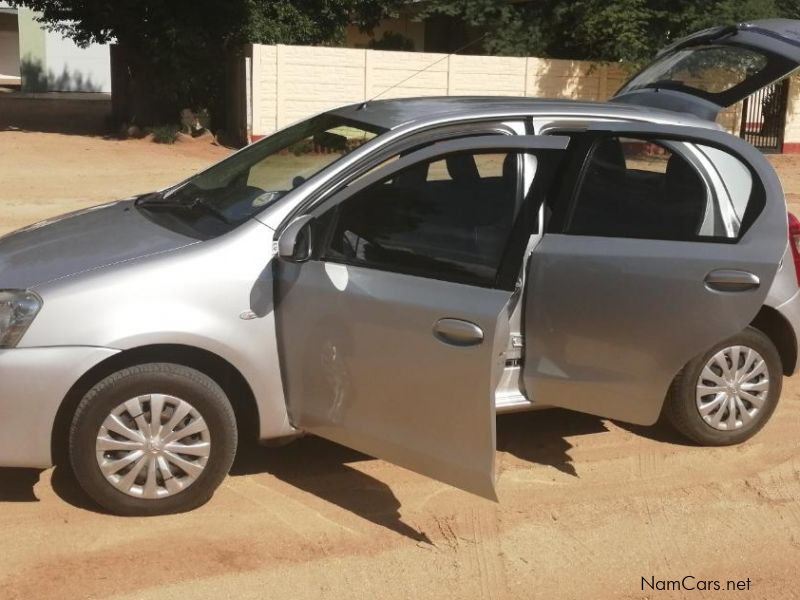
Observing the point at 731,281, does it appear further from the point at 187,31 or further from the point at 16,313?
the point at 187,31

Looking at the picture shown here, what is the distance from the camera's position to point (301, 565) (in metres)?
4.18

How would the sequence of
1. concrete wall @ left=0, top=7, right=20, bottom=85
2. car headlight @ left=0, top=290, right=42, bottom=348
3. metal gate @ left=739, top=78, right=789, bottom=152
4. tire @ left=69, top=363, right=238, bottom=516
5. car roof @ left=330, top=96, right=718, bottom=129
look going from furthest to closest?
1. concrete wall @ left=0, top=7, right=20, bottom=85
2. metal gate @ left=739, top=78, right=789, bottom=152
3. car roof @ left=330, top=96, right=718, bottom=129
4. tire @ left=69, top=363, right=238, bottom=516
5. car headlight @ left=0, top=290, right=42, bottom=348

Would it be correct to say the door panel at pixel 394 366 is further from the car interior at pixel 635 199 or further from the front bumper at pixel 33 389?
the car interior at pixel 635 199

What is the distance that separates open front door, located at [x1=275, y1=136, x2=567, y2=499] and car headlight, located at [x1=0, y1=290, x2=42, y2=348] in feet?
3.24

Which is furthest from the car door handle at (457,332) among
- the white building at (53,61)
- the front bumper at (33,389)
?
the white building at (53,61)

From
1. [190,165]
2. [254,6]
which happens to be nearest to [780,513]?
[190,165]

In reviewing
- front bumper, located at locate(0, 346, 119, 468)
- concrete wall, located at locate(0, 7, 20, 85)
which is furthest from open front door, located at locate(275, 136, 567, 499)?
concrete wall, located at locate(0, 7, 20, 85)

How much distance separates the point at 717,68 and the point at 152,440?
3979mm

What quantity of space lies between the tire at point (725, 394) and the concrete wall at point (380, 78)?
53.6ft

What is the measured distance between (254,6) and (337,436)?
62.0 feet

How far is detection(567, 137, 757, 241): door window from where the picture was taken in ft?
16.3

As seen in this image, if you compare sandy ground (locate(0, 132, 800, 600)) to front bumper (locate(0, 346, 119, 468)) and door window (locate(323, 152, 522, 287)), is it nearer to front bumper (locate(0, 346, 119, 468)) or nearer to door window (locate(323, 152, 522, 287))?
front bumper (locate(0, 346, 119, 468))

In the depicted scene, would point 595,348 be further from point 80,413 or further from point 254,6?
point 254,6

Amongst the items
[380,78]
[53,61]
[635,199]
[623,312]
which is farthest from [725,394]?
[53,61]
